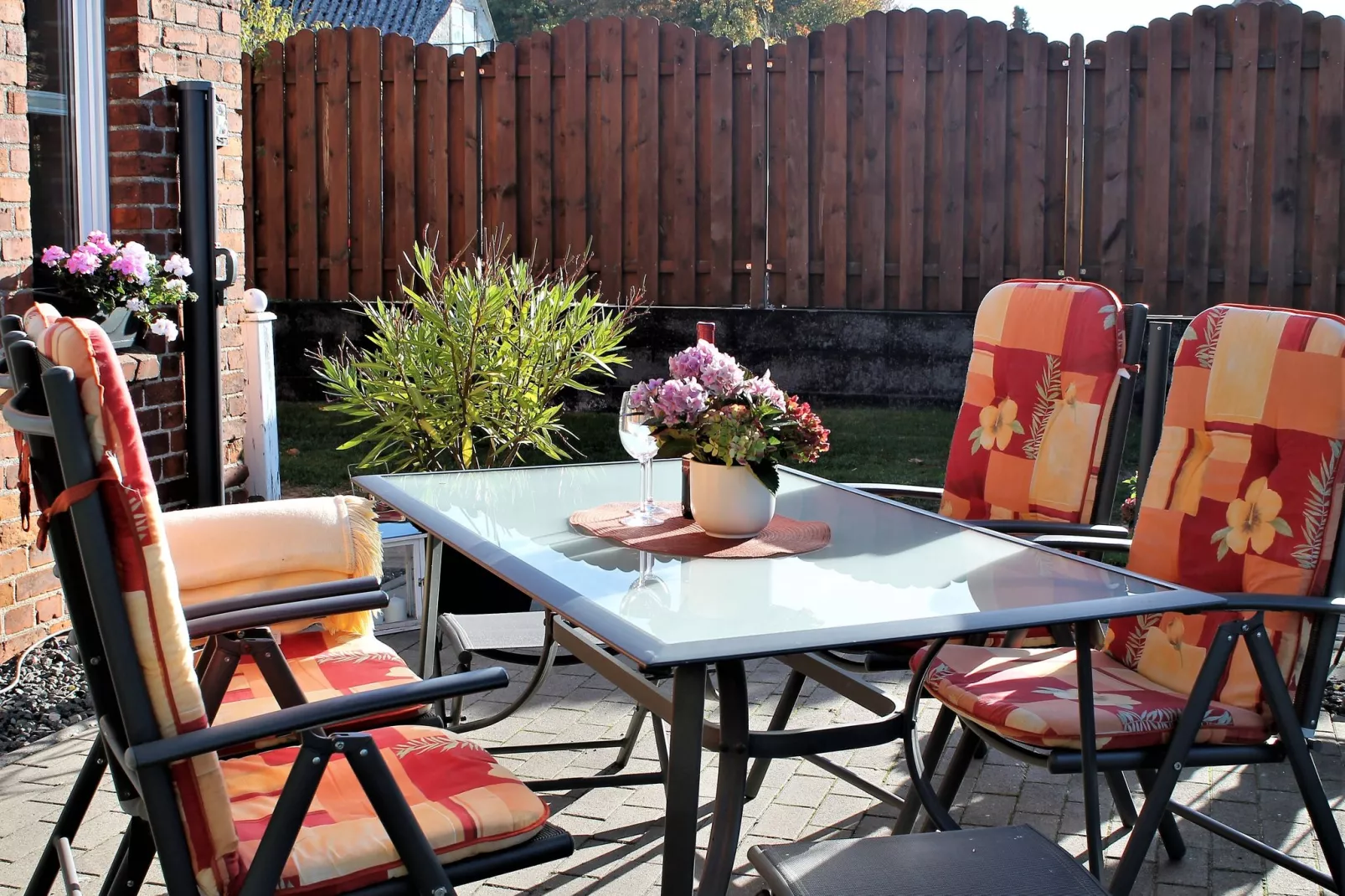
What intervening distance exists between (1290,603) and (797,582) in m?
0.86

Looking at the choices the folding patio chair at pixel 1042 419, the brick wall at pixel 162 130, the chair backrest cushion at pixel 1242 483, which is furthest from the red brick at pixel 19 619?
the chair backrest cushion at pixel 1242 483

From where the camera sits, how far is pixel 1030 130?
757 centimetres

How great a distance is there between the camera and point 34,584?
163 inches

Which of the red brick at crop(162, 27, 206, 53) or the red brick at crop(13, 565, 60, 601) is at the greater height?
the red brick at crop(162, 27, 206, 53)

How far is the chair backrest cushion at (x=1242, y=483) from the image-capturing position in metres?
2.54

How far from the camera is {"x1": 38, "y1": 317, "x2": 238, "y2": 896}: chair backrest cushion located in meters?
1.71

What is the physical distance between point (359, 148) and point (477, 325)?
429 cm

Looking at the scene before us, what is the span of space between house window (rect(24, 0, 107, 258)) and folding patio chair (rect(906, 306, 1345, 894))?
3.25 metres

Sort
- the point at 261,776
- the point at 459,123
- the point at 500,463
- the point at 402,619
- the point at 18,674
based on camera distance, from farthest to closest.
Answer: the point at 459,123
the point at 500,463
the point at 402,619
the point at 18,674
the point at 261,776

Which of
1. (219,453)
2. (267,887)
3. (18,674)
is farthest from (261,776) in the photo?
(219,453)

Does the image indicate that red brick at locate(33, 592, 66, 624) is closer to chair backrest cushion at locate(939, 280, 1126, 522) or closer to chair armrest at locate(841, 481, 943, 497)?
chair armrest at locate(841, 481, 943, 497)

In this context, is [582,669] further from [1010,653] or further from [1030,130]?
Answer: [1030,130]

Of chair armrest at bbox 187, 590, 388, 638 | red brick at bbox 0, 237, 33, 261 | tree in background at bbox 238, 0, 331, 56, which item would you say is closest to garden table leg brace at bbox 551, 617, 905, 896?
chair armrest at bbox 187, 590, 388, 638

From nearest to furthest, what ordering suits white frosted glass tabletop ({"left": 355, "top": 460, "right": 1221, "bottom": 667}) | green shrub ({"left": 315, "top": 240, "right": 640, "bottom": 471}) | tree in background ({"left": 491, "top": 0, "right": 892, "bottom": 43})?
white frosted glass tabletop ({"left": 355, "top": 460, "right": 1221, "bottom": 667}) → green shrub ({"left": 315, "top": 240, "right": 640, "bottom": 471}) → tree in background ({"left": 491, "top": 0, "right": 892, "bottom": 43})
